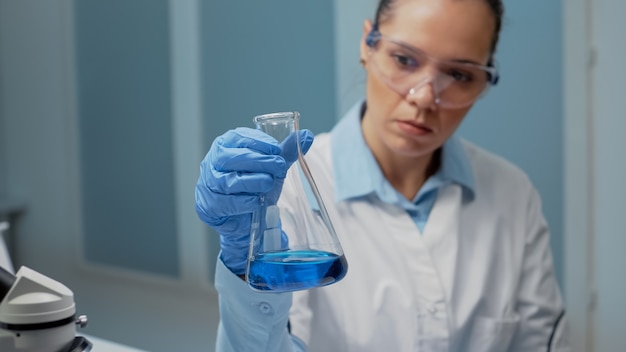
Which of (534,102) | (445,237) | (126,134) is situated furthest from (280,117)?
(126,134)

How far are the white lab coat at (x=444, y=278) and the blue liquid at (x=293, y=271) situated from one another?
1.40 feet

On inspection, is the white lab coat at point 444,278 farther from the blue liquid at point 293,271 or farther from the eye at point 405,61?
the blue liquid at point 293,271

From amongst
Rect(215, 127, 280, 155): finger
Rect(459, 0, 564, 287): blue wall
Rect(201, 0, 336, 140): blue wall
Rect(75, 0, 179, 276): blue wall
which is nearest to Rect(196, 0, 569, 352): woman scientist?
Rect(215, 127, 280, 155): finger

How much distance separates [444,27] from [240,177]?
2.10 ft

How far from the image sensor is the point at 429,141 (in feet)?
4.43

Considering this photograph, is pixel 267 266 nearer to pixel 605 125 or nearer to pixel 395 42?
pixel 395 42

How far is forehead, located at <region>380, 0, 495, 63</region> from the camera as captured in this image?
1285 millimetres

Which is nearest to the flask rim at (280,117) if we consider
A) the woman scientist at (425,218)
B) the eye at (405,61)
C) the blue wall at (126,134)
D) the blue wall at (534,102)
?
the woman scientist at (425,218)

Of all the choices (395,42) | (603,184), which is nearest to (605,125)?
(603,184)

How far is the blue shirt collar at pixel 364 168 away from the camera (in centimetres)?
139

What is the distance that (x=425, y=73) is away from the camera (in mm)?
1299

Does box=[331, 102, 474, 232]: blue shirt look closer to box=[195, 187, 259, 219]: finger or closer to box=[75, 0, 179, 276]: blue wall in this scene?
box=[195, 187, 259, 219]: finger

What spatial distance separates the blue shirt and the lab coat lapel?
2 centimetres

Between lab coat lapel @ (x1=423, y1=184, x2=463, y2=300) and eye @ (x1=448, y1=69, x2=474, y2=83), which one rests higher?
eye @ (x1=448, y1=69, x2=474, y2=83)
